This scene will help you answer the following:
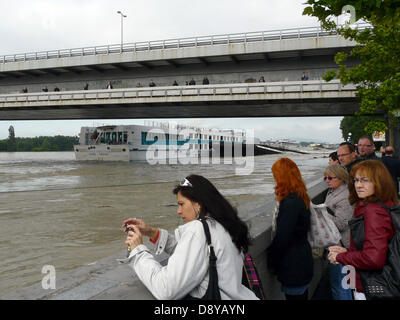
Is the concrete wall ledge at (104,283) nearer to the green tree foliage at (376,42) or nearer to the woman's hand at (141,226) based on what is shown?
the woman's hand at (141,226)

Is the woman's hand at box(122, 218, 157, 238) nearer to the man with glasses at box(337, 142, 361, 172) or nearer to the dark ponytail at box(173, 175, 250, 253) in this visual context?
the dark ponytail at box(173, 175, 250, 253)

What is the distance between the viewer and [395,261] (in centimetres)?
233

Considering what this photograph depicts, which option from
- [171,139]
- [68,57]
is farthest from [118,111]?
[171,139]

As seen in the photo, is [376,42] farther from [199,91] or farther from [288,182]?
[199,91]

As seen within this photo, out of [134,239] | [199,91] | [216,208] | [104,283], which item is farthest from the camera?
[199,91]

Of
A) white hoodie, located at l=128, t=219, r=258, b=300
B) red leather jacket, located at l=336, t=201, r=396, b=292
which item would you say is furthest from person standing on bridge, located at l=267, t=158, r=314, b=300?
white hoodie, located at l=128, t=219, r=258, b=300

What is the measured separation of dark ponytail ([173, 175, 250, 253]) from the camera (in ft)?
7.09

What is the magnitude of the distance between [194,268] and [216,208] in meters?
0.38

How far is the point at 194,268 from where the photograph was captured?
6.46ft

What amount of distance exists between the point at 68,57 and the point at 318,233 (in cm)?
3810

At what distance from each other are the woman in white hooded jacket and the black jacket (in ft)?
2.70

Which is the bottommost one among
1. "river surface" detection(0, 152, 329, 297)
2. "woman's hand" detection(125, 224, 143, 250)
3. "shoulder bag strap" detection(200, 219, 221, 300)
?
"river surface" detection(0, 152, 329, 297)

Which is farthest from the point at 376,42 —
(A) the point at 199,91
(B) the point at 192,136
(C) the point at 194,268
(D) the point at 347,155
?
(B) the point at 192,136

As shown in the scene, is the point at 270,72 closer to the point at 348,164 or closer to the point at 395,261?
the point at 348,164
